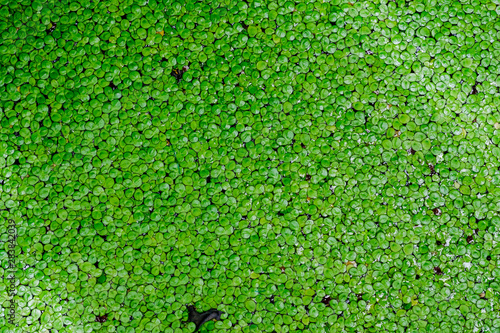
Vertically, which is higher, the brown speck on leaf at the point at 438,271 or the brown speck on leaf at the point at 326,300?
the brown speck on leaf at the point at 438,271

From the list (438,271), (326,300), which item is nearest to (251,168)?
(326,300)

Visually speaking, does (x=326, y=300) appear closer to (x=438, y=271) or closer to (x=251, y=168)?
(x=438, y=271)

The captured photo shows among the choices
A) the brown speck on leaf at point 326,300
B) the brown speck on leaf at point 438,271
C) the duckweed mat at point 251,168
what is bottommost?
the brown speck on leaf at point 326,300

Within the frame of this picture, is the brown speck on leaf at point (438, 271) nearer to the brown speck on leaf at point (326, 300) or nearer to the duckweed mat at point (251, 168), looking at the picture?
the duckweed mat at point (251, 168)

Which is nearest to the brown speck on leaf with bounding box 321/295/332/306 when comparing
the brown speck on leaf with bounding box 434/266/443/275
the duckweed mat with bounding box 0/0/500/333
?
the duckweed mat with bounding box 0/0/500/333

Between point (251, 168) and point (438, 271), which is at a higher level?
point (251, 168)

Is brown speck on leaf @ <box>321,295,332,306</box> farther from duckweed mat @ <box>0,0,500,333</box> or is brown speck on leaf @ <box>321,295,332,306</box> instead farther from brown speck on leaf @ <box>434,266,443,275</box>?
brown speck on leaf @ <box>434,266,443,275</box>

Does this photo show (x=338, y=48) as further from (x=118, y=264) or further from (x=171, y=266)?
Result: (x=118, y=264)

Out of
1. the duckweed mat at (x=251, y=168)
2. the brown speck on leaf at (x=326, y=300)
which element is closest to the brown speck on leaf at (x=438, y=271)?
the duckweed mat at (x=251, y=168)

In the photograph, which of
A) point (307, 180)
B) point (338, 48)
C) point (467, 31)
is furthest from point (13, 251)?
point (467, 31)
